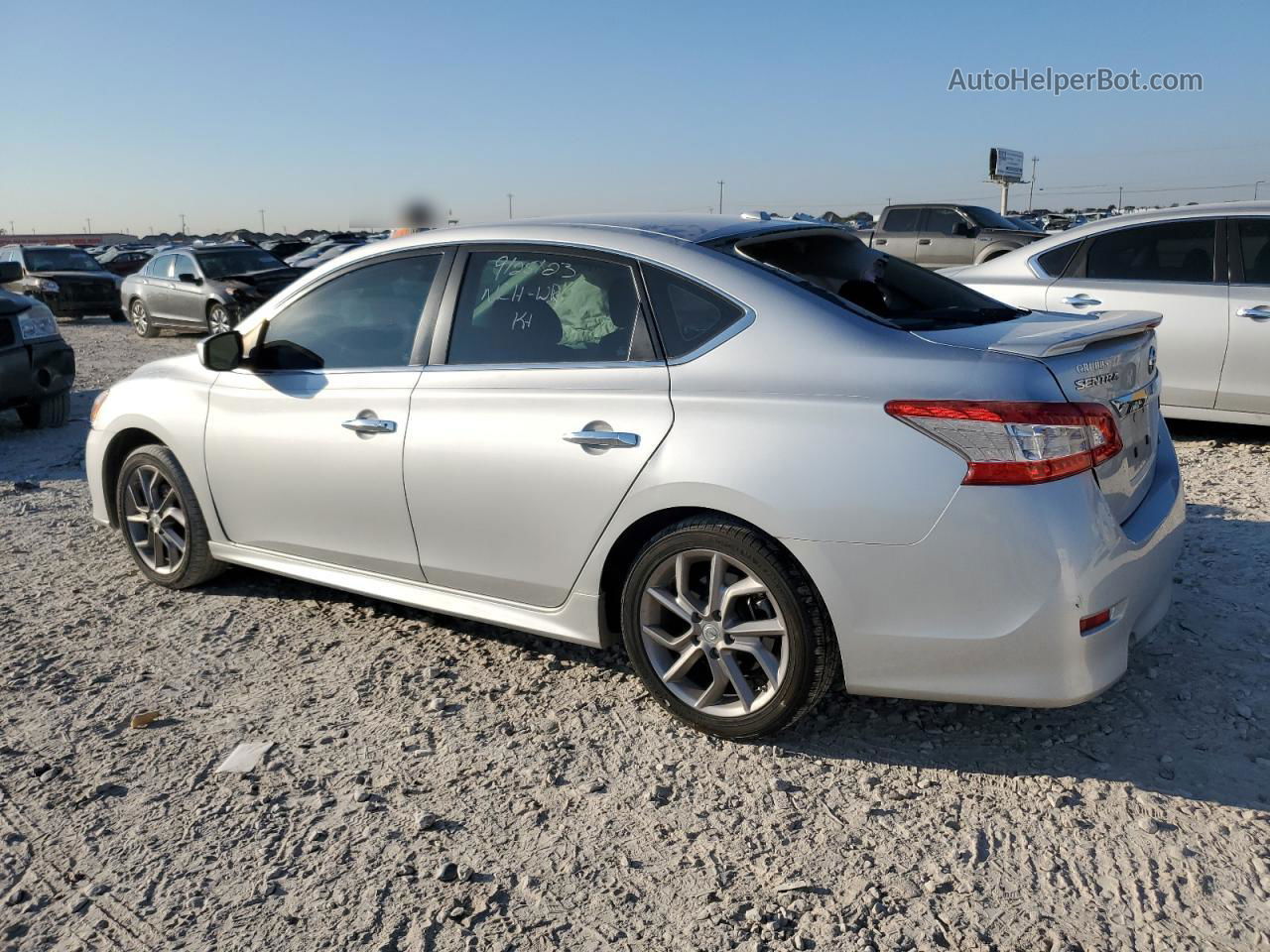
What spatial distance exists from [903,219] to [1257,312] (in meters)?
14.3

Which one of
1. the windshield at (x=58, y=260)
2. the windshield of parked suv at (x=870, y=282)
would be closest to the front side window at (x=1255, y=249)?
the windshield of parked suv at (x=870, y=282)

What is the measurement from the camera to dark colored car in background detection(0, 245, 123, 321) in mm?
20266

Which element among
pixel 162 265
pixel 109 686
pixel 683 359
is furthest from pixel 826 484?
pixel 162 265

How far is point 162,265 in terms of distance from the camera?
1730 centimetres

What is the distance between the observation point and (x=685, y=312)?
134 inches

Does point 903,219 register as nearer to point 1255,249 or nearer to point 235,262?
point 235,262

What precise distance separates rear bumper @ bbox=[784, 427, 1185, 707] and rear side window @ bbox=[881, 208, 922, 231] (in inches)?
712

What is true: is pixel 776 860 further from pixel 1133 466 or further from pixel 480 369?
pixel 480 369

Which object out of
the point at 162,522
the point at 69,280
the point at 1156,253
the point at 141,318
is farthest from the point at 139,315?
the point at 1156,253

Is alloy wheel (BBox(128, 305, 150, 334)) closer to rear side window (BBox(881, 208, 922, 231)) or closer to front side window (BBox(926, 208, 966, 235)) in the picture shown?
rear side window (BBox(881, 208, 922, 231))

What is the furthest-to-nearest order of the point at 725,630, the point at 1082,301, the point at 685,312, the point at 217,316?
the point at 217,316 < the point at 1082,301 < the point at 685,312 < the point at 725,630

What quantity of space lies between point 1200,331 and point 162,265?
15.7 meters

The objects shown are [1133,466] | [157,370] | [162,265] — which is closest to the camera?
[1133,466]

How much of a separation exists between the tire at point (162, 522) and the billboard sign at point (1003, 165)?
29.8 meters
